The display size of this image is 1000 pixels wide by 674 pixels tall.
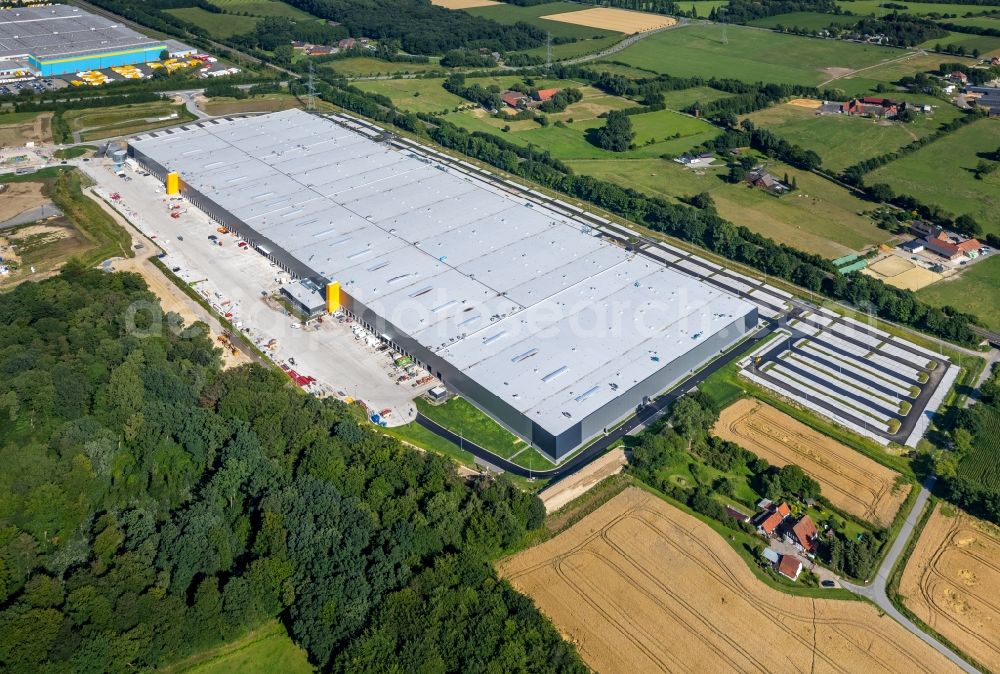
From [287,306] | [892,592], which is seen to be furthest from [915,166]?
[287,306]

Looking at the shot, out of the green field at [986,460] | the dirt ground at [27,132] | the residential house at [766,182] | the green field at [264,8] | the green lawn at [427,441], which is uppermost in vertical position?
the green field at [264,8]

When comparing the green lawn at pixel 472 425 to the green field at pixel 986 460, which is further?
the green lawn at pixel 472 425

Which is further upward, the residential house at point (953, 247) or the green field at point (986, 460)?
the residential house at point (953, 247)

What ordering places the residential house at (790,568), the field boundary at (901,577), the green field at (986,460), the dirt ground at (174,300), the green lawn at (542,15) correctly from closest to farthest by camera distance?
the field boundary at (901,577) < the residential house at (790,568) < the green field at (986,460) < the dirt ground at (174,300) < the green lawn at (542,15)

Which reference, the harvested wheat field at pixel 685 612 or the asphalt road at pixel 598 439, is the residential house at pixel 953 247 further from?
the harvested wheat field at pixel 685 612

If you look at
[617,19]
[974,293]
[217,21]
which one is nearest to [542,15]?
[617,19]

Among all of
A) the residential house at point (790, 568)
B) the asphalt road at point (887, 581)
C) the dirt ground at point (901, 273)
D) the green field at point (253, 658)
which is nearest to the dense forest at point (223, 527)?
the green field at point (253, 658)

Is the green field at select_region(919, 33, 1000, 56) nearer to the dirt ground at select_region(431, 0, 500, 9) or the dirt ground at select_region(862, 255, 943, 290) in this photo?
the dirt ground at select_region(431, 0, 500, 9)
